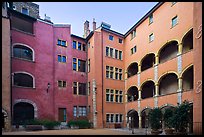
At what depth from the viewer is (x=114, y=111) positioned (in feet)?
108

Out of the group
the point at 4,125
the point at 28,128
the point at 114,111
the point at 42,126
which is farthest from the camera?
the point at 114,111

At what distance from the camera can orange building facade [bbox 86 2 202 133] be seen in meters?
23.3

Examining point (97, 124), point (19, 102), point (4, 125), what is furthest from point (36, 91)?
point (97, 124)

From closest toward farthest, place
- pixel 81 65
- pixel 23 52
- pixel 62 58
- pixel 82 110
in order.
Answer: pixel 23 52
pixel 62 58
pixel 82 110
pixel 81 65

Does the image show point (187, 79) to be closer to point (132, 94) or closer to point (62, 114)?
point (132, 94)

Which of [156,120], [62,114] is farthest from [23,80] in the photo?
[156,120]

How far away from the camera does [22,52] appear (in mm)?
27469

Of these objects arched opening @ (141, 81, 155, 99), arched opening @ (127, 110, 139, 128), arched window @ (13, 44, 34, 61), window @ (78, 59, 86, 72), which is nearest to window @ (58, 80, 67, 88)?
window @ (78, 59, 86, 72)

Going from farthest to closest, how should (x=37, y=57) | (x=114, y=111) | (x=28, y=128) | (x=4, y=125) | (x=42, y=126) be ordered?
(x=114, y=111), (x=37, y=57), (x=42, y=126), (x=28, y=128), (x=4, y=125)

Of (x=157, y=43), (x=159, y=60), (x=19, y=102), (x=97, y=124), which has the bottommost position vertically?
(x=97, y=124)

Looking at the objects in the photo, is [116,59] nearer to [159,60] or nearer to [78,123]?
[159,60]

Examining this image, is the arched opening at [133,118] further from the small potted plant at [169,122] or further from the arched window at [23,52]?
the arched window at [23,52]

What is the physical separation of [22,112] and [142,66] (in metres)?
18.0

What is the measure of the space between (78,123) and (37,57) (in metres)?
10.4
